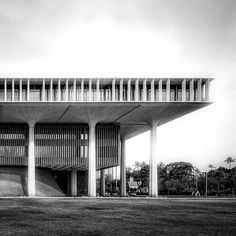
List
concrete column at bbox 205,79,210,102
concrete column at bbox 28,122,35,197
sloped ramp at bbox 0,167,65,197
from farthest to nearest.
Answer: sloped ramp at bbox 0,167,65,197 → concrete column at bbox 28,122,35,197 → concrete column at bbox 205,79,210,102

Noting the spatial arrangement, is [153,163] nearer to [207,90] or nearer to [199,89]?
[199,89]

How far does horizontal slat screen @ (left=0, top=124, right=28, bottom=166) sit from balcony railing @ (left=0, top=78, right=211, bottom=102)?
7697 mm

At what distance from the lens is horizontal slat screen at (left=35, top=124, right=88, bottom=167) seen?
172 ft

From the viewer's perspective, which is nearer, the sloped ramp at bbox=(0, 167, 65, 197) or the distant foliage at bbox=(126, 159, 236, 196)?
the sloped ramp at bbox=(0, 167, 65, 197)

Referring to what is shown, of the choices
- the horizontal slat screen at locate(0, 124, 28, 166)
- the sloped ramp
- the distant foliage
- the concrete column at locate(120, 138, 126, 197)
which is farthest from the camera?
the distant foliage

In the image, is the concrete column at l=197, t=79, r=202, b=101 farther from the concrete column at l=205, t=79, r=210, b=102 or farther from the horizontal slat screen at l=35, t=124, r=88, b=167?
the horizontal slat screen at l=35, t=124, r=88, b=167

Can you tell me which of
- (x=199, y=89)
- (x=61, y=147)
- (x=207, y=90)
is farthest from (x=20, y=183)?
(x=207, y=90)

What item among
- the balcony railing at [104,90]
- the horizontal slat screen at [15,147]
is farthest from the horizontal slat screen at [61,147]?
the balcony railing at [104,90]

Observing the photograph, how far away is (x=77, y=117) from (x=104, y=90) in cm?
566

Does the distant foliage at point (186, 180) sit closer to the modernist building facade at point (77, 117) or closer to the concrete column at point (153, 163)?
the concrete column at point (153, 163)

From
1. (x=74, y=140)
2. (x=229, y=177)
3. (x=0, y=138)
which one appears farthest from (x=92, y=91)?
(x=229, y=177)

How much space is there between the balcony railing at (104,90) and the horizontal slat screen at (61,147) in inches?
322

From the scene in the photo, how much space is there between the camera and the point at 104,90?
4578 cm

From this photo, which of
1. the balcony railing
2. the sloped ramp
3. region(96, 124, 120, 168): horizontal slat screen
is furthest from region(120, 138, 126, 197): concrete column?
the balcony railing
